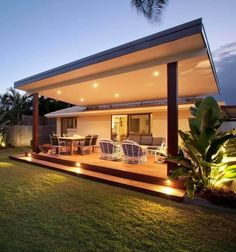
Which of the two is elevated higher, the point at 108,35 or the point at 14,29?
the point at 14,29

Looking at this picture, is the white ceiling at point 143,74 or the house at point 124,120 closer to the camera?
the white ceiling at point 143,74

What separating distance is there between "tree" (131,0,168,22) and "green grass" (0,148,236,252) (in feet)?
15.5

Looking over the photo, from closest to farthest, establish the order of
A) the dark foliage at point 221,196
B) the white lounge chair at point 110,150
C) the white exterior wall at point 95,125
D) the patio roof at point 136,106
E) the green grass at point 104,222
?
the green grass at point 104,222 < the dark foliage at point 221,196 < the white lounge chair at point 110,150 < the patio roof at point 136,106 < the white exterior wall at point 95,125

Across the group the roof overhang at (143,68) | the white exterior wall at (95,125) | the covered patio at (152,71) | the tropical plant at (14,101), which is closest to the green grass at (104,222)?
the covered patio at (152,71)

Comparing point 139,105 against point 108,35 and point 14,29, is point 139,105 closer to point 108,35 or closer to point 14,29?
point 108,35

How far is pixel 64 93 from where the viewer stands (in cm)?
1257

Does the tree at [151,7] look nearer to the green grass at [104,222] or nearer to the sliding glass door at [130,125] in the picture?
the green grass at [104,222]

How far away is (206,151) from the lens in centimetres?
502

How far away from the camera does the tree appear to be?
5.38m

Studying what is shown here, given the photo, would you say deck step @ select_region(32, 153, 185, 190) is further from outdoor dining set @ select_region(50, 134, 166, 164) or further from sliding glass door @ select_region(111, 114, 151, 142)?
sliding glass door @ select_region(111, 114, 151, 142)

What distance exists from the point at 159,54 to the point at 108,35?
6.77 meters

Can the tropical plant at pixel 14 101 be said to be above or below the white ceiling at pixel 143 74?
above

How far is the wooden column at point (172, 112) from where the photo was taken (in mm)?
6027

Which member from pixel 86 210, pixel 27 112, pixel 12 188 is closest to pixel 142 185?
pixel 86 210
